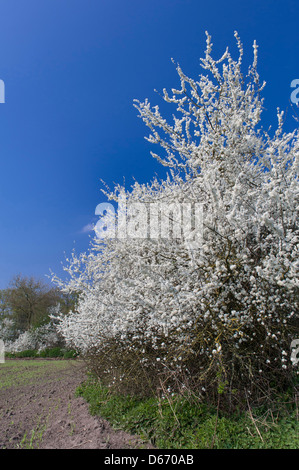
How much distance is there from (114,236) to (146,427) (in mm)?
4155

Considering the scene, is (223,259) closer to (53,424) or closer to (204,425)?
(204,425)

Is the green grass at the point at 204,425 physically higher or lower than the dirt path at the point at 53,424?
higher

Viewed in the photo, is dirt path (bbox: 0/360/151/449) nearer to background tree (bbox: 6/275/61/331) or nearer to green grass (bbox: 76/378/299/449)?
green grass (bbox: 76/378/299/449)

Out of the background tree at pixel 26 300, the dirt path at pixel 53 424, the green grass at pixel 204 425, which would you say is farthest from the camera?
the background tree at pixel 26 300

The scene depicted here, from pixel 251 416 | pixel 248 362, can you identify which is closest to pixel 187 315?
pixel 248 362

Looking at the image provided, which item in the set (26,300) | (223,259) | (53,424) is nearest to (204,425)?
(223,259)

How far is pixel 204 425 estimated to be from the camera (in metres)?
3.80

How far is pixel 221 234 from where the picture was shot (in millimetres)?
3656

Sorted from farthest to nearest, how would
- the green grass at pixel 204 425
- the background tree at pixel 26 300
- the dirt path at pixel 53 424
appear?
the background tree at pixel 26 300, the dirt path at pixel 53 424, the green grass at pixel 204 425

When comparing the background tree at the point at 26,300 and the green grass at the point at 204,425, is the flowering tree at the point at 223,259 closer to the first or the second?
the green grass at the point at 204,425

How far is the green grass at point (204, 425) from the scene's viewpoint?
3412 mm

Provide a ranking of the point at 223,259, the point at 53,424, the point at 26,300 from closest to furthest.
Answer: the point at 223,259 < the point at 53,424 < the point at 26,300

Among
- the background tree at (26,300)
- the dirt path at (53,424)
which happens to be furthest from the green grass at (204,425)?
the background tree at (26,300)
